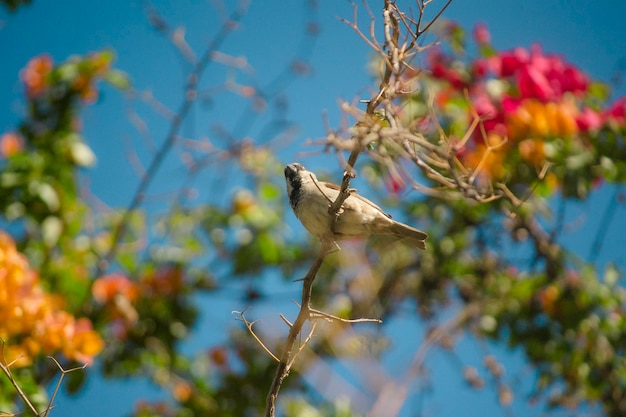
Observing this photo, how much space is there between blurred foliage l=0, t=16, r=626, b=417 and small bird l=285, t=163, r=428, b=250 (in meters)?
0.51

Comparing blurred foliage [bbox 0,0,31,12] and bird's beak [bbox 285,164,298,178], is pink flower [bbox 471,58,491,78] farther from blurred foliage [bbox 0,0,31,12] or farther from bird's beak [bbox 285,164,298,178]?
blurred foliage [bbox 0,0,31,12]

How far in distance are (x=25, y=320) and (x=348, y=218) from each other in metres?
1.45

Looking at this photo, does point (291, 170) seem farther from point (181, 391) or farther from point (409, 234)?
point (181, 391)

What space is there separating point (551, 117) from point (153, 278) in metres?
2.67

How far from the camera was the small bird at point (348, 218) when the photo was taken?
282cm

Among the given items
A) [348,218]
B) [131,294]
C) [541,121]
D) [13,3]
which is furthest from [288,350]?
[13,3]

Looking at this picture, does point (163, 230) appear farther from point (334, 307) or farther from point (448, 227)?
point (448, 227)

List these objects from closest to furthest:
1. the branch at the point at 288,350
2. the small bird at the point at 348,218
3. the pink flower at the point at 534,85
A: the branch at the point at 288,350, the small bird at the point at 348,218, the pink flower at the point at 534,85

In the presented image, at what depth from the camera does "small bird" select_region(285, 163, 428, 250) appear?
2.82m

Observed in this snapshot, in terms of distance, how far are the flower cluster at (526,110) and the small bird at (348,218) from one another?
46 centimetres

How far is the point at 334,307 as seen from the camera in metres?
4.25

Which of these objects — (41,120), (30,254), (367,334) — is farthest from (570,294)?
(41,120)

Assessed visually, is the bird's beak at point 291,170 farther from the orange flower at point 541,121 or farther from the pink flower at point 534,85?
the pink flower at point 534,85

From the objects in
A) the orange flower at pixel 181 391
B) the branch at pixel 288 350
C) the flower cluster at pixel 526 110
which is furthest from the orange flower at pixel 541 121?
the orange flower at pixel 181 391
